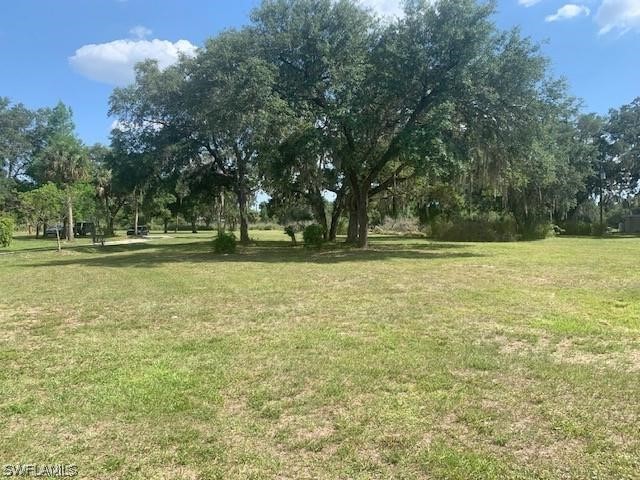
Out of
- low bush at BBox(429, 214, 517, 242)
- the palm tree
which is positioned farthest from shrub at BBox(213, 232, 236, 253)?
the palm tree

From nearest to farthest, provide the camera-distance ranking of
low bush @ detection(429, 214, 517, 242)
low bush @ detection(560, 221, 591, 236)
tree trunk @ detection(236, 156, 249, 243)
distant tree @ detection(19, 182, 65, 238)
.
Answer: distant tree @ detection(19, 182, 65, 238)
tree trunk @ detection(236, 156, 249, 243)
low bush @ detection(429, 214, 517, 242)
low bush @ detection(560, 221, 591, 236)

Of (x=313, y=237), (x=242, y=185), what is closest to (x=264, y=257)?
(x=313, y=237)

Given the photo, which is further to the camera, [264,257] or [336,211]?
[336,211]

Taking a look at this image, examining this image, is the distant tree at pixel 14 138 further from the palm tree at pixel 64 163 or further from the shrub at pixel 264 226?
the shrub at pixel 264 226

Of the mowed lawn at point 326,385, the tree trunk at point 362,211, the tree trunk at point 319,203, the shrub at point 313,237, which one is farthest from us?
the tree trunk at point 319,203

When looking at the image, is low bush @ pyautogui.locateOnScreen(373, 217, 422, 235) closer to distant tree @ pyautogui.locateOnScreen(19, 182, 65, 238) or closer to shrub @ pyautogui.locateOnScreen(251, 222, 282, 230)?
distant tree @ pyautogui.locateOnScreen(19, 182, 65, 238)

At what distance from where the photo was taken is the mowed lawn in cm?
296

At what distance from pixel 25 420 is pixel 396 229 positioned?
39.8m

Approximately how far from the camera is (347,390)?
4000 millimetres

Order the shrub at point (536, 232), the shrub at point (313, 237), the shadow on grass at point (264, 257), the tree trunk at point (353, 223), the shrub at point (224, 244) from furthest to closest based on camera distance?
the shrub at point (536, 232)
the tree trunk at point (353, 223)
the shrub at point (313, 237)
the shrub at point (224, 244)
the shadow on grass at point (264, 257)

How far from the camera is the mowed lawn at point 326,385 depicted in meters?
2.96

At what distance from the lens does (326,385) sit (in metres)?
4.13

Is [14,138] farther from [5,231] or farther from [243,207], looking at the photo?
[243,207]

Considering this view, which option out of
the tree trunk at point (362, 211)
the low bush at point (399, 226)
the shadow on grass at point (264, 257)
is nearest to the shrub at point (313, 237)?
the shadow on grass at point (264, 257)
